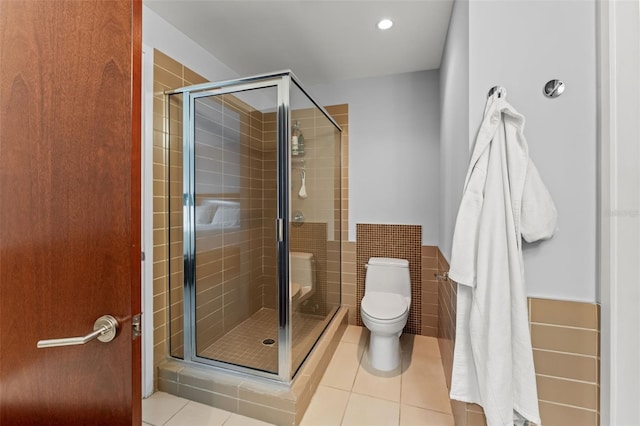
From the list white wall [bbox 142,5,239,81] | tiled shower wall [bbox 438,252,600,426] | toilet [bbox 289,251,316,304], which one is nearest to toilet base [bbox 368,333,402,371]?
toilet [bbox 289,251,316,304]

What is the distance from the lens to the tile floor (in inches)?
61.2

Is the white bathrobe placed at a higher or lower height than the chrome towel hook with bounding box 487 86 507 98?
lower

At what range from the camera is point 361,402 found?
1.71 meters

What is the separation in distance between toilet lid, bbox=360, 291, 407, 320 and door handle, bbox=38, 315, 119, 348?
160 centimetres

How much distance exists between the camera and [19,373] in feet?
2.68

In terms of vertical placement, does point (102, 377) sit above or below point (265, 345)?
above

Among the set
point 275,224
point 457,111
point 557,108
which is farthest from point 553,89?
point 275,224

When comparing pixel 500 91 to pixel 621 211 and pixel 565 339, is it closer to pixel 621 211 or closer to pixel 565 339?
pixel 621 211

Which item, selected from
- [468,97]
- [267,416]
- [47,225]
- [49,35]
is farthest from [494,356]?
[49,35]

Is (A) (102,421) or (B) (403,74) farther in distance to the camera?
(B) (403,74)

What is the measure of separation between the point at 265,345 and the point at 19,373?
1164mm

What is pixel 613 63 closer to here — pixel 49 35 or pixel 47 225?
pixel 49 35

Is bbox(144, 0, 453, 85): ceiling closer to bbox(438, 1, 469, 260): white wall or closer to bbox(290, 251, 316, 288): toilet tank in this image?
bbox(438, 1, 469, 260): white wall

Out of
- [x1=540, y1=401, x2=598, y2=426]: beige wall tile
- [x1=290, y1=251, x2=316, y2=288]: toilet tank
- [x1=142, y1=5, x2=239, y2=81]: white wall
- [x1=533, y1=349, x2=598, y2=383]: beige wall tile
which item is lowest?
[x1=540, y1=401, x2=598, y2=426]: beige wall tile
